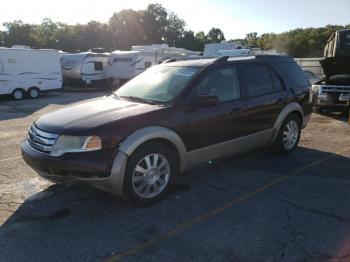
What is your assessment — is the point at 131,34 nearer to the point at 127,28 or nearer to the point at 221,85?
the point at 127,28

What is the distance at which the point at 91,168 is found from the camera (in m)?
4.25

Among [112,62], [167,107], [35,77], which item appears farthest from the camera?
[112,62]

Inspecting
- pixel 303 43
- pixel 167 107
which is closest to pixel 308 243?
pixel 167 107

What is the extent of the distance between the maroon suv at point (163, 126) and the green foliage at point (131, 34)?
53.6 meters

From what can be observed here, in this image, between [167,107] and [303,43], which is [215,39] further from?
[167,107]

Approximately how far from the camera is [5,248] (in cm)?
375

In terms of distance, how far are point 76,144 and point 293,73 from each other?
14.4ft

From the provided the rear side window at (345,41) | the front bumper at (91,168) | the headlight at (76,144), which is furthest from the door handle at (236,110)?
the rear side window at (345,41)

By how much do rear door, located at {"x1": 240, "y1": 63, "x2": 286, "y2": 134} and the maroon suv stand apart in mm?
16

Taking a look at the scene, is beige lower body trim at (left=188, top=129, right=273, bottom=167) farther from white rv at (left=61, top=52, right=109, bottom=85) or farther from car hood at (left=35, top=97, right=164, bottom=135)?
white rv at (left=61, top=52, right=109, bottom=85)

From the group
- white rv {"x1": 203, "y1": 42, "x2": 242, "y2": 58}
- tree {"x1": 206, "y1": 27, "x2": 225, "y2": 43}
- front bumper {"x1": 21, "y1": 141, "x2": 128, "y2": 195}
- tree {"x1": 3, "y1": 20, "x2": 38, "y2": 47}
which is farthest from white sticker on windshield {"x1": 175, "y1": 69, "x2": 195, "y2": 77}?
tree {"x1": 206, "y1": 27, "x2": 225, "y2": 43}

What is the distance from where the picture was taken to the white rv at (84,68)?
25906 mm

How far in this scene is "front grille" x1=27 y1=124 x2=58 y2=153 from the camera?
446 cm

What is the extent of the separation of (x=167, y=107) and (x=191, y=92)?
1.42 feet
